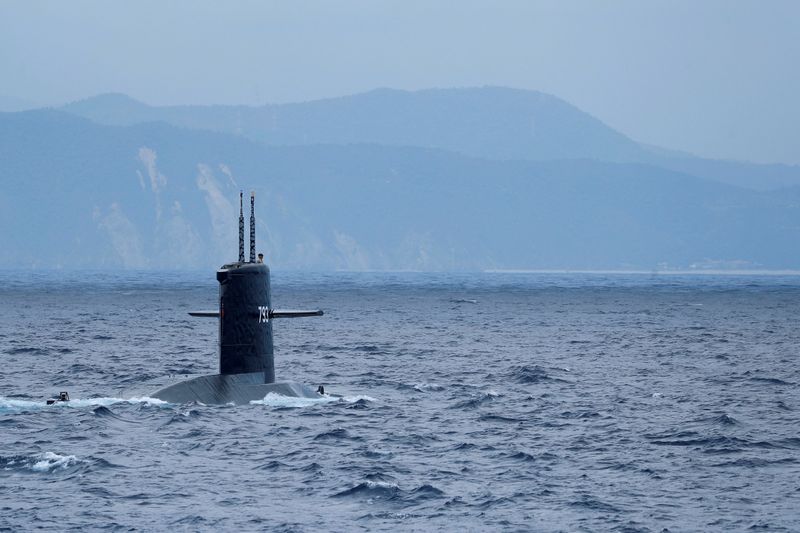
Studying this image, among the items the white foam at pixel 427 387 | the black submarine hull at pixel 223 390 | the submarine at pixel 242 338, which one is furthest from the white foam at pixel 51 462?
the white foam at pixel 427 387

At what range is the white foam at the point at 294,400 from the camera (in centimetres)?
4100

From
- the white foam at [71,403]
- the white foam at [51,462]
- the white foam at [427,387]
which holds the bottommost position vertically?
the white foam at [51,462]

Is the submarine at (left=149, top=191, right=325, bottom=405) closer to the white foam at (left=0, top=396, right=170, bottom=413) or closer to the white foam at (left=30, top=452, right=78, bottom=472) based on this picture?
the white foam at (left=0, top=396, right=170, bottom=413)

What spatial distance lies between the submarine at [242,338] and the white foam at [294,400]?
7.8 inches

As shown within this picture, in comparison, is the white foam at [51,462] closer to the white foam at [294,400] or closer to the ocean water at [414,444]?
the ocean water at [414,444]

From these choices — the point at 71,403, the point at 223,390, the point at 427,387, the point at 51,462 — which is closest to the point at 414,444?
the point at 223,390

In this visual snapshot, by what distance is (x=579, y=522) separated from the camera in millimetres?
26516

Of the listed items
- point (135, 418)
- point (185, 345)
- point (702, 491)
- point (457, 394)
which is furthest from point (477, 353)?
point (702, 491)

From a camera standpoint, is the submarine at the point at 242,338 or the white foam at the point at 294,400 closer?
the submarine at the point at 242,338

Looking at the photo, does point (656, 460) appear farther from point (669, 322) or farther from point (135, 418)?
point (669, 322)

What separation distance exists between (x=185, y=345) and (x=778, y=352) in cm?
3568

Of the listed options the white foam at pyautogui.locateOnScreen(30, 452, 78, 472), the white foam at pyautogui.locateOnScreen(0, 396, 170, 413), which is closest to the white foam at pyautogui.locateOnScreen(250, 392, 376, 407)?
the white foam at pyautogui.locateOnScreen(0, 396, 170, 413)

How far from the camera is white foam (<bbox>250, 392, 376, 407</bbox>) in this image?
4100 cm

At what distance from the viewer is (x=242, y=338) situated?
39.2 meters
